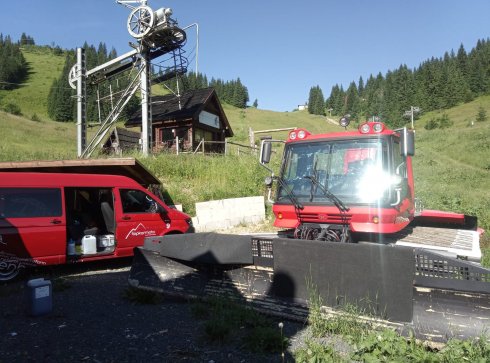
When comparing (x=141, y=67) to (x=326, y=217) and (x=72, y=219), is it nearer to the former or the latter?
(x=72, y=219)

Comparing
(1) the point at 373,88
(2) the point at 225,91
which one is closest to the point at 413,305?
(1) the point at 373,88

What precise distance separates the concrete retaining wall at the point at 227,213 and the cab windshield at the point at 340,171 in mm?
7490

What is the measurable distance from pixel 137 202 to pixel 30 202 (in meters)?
2.45

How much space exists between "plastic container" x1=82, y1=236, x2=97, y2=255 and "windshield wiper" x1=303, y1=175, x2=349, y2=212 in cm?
502

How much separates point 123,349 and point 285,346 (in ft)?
5.85

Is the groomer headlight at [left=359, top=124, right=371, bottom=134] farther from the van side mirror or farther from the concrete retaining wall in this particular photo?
the concrete retaining wall

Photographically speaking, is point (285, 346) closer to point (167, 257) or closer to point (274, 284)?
point (274, 284)

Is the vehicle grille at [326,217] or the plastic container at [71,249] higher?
the vehicle grille at [326,217]

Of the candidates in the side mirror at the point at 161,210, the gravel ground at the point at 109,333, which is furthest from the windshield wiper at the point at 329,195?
the side mirror at the point at 161,210

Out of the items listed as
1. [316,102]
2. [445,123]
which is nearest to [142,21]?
[445,123]

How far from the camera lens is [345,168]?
239 inches

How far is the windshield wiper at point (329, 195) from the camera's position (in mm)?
5691

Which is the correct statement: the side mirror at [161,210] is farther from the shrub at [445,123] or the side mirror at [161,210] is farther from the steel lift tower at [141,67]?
the shrub at [445,123]

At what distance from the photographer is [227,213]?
14008 mm
